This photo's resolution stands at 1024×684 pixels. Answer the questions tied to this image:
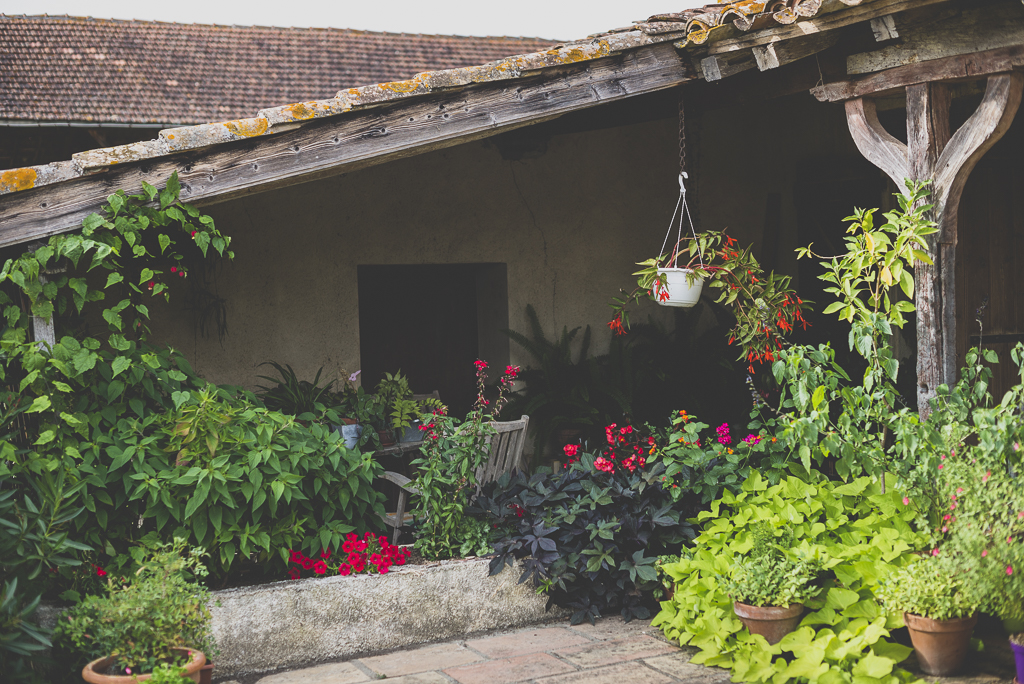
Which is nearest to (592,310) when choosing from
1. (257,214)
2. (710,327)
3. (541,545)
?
(710,327)

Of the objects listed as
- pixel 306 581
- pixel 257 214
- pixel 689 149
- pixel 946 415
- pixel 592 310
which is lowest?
pixel 306 581

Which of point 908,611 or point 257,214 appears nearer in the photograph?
point 908,611

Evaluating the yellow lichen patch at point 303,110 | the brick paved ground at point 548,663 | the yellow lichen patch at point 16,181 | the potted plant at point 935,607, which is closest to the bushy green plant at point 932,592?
the potted plant at point 935,607

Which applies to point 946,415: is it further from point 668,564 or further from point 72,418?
point 72,418

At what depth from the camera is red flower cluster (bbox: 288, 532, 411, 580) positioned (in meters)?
3.85

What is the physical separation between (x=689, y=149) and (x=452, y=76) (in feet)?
12.0

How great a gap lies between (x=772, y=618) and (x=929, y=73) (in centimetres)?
241

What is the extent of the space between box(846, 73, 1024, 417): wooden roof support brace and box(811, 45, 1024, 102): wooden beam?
0.15 ft

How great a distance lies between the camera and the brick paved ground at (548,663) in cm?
338

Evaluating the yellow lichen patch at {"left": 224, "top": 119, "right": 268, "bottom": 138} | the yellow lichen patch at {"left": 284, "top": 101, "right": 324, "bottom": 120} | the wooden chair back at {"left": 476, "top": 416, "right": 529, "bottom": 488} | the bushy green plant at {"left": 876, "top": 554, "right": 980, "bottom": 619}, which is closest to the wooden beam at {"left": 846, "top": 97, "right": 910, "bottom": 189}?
the bushy green plant at {"left": 876, "top": 554, "right": 980, "bottom": 619}

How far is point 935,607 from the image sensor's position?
Result: 3107mm

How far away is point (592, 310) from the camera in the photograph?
6.93 m

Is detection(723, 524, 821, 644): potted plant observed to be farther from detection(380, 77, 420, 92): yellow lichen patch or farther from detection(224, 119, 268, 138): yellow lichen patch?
detection(224, 119, 268, 138): yellow lichen patch

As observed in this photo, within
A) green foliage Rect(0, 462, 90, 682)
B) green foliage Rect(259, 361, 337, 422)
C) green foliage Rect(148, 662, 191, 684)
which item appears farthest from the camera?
green foliage Rect(259, 361, 337, 422)
